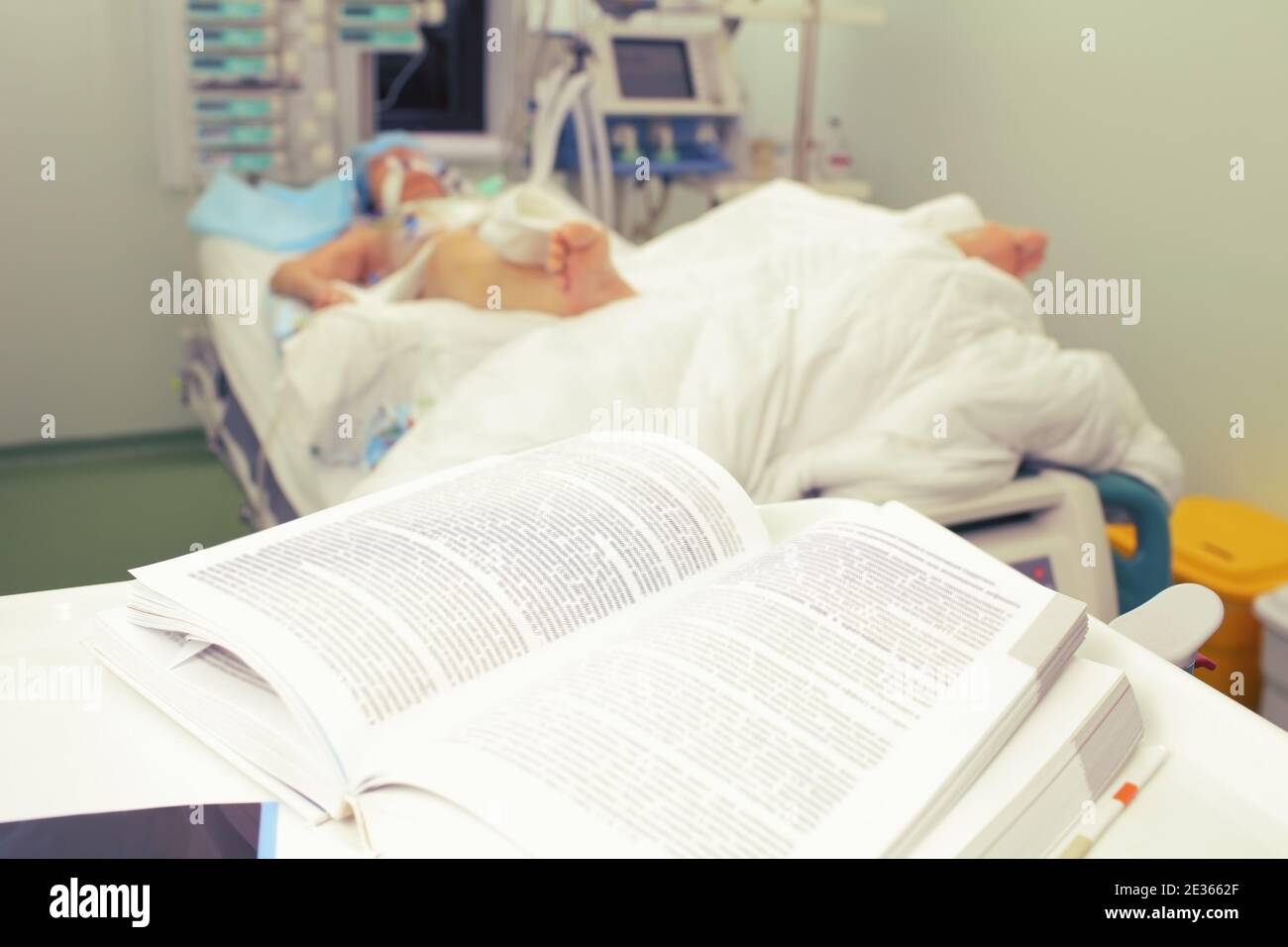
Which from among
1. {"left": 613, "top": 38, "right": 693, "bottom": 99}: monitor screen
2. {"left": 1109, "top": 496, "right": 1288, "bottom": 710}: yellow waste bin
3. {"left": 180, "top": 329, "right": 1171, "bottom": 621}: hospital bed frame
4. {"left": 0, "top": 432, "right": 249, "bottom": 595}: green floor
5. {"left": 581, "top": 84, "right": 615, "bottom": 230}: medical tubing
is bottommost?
{"left": 0, "top": 432, "right": 249, "bottom": 595}: green floor

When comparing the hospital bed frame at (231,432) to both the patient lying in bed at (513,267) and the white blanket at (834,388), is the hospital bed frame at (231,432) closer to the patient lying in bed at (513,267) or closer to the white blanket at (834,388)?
the patient lying in bed at (513,267)

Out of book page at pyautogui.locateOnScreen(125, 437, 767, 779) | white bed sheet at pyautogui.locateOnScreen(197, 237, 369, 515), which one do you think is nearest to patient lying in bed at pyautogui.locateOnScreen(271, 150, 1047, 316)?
white bed sheet at pyautogui.locateOnScreen(197, 237, 369, 515)

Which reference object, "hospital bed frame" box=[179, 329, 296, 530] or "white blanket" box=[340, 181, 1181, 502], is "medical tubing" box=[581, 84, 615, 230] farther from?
"white blanket" box=[340, 181, 1181, 502]

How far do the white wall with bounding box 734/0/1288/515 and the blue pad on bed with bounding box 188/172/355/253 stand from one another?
1.32 metres

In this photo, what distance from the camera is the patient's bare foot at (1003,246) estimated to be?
181cm

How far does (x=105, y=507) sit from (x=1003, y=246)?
2079 millimetres

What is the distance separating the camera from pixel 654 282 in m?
1.84

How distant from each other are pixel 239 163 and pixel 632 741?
111 inches

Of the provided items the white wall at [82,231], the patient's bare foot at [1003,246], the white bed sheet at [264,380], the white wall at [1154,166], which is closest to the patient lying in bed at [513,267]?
the patient's bare foot at [1003,246]

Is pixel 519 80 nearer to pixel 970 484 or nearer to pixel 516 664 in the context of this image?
pixel 970 484

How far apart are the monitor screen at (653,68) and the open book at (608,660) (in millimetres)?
2457

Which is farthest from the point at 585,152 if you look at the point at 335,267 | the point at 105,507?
the point at 105,507

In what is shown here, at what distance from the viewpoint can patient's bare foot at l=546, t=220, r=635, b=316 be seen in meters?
1.69
